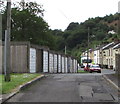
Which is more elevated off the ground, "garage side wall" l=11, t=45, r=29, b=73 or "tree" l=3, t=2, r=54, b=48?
"tree" l=3, t=2, r=54, b=48

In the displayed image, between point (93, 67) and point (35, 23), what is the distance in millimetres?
15597

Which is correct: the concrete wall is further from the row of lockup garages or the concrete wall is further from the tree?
the tree

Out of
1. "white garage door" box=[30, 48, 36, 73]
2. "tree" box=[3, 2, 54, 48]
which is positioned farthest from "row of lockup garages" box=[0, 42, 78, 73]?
"tree" box=[3, 2, 54, 48]

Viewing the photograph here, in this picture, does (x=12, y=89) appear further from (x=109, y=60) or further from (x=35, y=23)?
(x=109, y=60)

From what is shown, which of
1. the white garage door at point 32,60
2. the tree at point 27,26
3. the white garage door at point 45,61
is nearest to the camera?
the white garage door at point 32,60

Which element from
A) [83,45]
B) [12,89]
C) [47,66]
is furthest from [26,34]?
[83,45]

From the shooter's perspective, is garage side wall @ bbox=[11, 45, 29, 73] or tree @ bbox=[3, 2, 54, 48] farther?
tree @ bbox=[3, 2, 54, 48]

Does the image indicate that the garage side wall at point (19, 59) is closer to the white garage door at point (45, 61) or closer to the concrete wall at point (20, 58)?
the concrete wall at point (20, 58)

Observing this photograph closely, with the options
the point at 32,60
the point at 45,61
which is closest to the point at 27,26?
the point at 45,61

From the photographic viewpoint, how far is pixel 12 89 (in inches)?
495

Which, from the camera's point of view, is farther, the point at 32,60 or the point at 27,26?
the point at 27,26

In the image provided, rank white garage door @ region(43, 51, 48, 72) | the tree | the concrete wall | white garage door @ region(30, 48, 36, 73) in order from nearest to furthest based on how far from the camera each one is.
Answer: the concrete wall < white garage door @ region(30, 48, 36, 73) < white garage door @ region(43, 51, 48, 72) < the tree

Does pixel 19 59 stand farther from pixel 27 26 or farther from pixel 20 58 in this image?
pixel 27 26

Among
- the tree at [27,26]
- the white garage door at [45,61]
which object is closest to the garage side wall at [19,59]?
the white garage door at [45,61]
